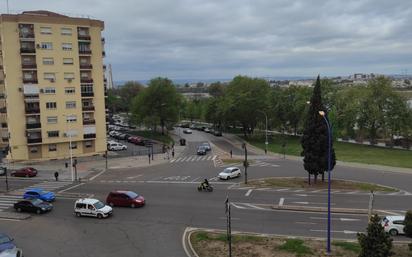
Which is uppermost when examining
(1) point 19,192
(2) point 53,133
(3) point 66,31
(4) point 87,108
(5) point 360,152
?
(3) point 66,31

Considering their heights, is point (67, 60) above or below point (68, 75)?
above

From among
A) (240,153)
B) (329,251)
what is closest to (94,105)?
(240,153)

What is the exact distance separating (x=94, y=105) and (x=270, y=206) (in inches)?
1787

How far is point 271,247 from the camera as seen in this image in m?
26.1

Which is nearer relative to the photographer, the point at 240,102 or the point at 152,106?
the point at 240,102

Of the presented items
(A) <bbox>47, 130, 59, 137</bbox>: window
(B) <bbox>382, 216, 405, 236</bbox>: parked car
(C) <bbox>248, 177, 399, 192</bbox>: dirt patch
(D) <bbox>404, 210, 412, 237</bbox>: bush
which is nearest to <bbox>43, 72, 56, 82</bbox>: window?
(A) <bbox>47, 130, 59, 137</bbox>: window

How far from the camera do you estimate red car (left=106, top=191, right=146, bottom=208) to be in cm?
3775

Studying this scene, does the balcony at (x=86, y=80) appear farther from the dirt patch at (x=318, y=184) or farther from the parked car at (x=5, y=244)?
the parked car at (x=5, y=244)

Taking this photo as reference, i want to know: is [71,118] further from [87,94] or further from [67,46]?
[67,46]

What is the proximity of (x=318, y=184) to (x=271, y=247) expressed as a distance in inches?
844

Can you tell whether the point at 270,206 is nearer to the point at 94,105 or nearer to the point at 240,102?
the point at 94,105

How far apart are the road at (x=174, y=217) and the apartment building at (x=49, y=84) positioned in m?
17.2

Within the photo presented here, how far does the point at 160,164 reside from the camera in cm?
6506

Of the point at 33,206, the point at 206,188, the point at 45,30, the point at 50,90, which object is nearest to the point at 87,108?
the point at 50,90
